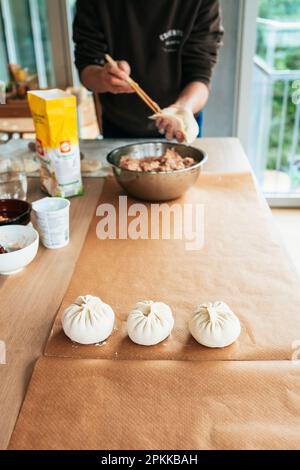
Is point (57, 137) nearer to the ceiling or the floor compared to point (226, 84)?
nearer to the ceiling

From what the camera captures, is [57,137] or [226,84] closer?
[57,137]

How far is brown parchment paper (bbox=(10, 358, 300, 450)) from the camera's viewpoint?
0.58m

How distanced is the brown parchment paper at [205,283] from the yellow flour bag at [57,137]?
170 millimetres

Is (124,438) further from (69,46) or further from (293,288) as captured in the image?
(69,46)

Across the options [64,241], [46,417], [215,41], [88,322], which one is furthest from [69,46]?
[46,417]

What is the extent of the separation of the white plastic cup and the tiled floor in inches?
61.3

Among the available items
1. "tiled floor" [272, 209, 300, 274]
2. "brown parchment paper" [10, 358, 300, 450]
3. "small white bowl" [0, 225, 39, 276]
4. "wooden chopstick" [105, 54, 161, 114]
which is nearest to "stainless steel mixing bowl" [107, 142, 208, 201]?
"wooden chopstick" [105, 54, 161, 114]

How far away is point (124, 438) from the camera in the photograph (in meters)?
0.58

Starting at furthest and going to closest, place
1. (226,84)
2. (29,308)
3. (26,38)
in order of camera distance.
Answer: (26,38) < (226,84) < (29,308)

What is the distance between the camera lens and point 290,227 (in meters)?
A: 2.59

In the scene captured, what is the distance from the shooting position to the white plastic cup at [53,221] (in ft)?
3.29

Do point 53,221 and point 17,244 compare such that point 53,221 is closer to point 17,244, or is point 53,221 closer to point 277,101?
point 17,244

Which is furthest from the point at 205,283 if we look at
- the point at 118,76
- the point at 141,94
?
the point at 118,76

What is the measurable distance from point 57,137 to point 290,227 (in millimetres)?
1809
